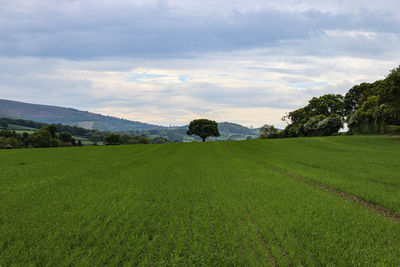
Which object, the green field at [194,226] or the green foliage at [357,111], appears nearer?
the green field at [194,226]

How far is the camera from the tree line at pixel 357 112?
43719 mm

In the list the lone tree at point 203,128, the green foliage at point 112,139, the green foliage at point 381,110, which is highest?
the green foliage at point 381,110

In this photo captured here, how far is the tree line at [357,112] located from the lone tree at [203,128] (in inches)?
1418

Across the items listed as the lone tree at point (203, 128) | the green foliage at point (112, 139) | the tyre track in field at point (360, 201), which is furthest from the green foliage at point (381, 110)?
the green foliage at point (112, 139)

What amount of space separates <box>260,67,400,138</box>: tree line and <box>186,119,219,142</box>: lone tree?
3603cm

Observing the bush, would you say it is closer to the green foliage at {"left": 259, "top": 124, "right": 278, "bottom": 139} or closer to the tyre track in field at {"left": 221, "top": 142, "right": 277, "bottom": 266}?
the green foliage at {"left": 259, "top": 124, "right": 278, "bottom": 139}

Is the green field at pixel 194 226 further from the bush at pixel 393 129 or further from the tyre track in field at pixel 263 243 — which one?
the bush at pixel 393 129

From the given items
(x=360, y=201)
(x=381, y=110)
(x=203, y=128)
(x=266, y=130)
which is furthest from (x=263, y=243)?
(x=266, y=130)

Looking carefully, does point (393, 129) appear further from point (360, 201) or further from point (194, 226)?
point (194, 226)

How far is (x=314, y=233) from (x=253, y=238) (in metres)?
2.22

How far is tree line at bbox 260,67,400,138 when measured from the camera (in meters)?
43.7

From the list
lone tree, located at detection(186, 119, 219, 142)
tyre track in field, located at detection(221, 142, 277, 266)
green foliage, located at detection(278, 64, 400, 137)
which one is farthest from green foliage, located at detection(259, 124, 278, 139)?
tyre track in field, located at detection(221, 142, 277, 266)

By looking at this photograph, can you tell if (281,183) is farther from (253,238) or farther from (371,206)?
(253,238)

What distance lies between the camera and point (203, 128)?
9638 cm
